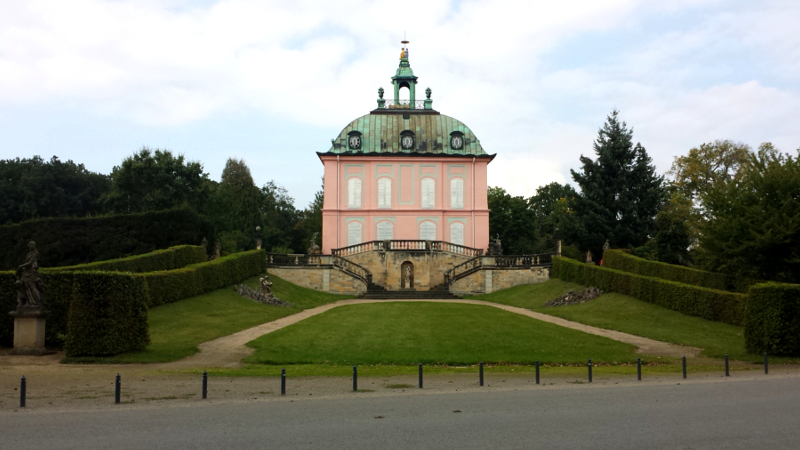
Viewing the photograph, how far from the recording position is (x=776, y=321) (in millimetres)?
21953

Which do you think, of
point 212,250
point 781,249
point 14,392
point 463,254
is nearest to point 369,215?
point 463,254

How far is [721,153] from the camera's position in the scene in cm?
5469

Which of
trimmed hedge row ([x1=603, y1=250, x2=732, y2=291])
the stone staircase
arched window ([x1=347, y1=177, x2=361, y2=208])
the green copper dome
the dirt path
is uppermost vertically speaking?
the green copper dome

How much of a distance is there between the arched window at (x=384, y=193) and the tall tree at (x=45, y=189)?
33.4 meters

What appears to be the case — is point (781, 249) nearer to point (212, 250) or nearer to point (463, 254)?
point (463, 254)

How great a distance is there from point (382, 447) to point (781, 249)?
26.2 metres

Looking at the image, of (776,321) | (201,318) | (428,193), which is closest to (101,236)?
(201,318)

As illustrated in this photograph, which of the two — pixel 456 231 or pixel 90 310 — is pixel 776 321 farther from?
pixel 456 231

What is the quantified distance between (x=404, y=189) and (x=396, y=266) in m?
8.99

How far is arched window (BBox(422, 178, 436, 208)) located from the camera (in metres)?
54.7

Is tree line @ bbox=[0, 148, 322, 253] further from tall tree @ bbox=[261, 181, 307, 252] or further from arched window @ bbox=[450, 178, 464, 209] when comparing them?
arched window @ bbox=[450, 178, 464, 209]

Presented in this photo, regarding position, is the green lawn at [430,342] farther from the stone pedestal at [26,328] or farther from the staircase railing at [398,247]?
the staircase railing at [398,247]

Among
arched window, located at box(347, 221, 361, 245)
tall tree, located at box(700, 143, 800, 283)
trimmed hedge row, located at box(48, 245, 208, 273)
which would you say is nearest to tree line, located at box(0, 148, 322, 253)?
arched window, located at box(347, 221, 361, 245)

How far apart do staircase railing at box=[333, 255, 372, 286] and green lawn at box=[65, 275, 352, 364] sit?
3.88 meters
